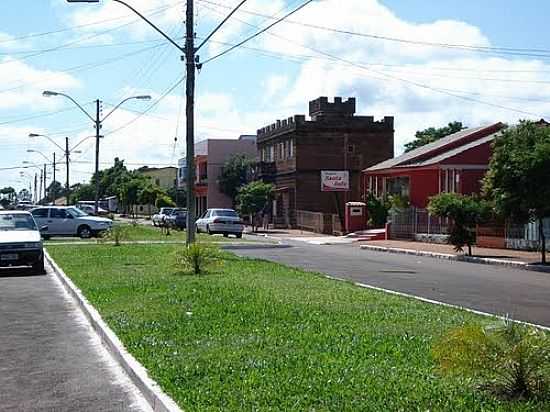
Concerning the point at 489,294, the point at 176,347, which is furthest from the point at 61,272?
the point at 176,347

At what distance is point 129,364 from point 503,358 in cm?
414

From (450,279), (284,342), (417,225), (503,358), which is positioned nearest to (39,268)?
(450,279)

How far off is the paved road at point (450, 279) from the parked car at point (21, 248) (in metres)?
7.31

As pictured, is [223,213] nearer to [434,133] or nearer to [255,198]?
[255,198]

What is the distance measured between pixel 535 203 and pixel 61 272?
14.2 m

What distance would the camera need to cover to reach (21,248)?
78.1 ft

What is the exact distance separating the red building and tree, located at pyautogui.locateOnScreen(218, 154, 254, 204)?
22693 mm

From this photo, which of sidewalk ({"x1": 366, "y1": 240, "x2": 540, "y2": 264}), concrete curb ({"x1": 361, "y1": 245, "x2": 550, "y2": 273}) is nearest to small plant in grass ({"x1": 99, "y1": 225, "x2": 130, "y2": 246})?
concrete curb ({"x1": 361, "y1": 245, "x2": 550, "y2": 273})

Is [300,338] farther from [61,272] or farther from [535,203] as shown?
[535,203]

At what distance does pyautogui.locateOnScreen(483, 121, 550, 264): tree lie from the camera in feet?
91.5

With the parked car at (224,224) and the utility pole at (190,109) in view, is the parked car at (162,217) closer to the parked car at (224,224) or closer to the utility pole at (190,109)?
the parked car at (224,224)

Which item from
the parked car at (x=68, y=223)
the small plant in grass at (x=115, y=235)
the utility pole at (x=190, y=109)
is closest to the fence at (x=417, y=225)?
the small plant in grass at (x=115, y=235)

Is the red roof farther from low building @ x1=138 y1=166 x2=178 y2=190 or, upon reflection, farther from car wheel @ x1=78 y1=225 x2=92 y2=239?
low building @ x1=138 y1=166 x2=178 y2=190

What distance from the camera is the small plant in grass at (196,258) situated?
20375mm
